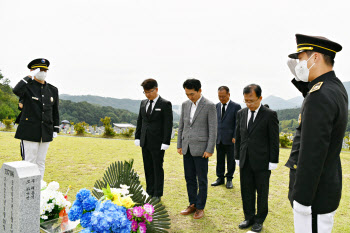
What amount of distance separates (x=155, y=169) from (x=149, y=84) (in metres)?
1.47

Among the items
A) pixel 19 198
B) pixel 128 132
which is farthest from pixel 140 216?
pixel 128 132

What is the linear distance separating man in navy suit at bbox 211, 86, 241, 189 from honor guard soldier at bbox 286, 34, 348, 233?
3.58 meters

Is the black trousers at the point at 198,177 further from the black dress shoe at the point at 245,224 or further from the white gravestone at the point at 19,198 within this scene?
the white gravestone at the point at 19,198

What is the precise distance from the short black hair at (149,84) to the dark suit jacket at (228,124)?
1992 millimetres

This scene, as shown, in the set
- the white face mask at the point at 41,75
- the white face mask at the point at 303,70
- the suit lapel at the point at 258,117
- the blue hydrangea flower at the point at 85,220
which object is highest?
the white face mask at the point at 41,75

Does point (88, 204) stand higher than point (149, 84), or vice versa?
point (149, 84)

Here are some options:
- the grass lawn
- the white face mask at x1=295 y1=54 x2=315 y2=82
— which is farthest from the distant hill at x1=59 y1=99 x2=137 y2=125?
the white face mask at x1=295 y1=54 x2=315 y2=82

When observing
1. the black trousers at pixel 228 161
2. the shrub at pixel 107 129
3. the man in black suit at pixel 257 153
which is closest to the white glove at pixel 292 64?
the man in black suit at pixel 257 153

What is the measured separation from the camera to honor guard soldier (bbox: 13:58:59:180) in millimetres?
4258

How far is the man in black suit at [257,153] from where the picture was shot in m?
3.41

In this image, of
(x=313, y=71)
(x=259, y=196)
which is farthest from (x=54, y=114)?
(x=313, y=71)

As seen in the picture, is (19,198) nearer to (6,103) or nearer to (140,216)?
(140,216)

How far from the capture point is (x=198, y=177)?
154 inches

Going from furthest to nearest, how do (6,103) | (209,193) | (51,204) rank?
(6,103) → (209,193) → (51,204)
